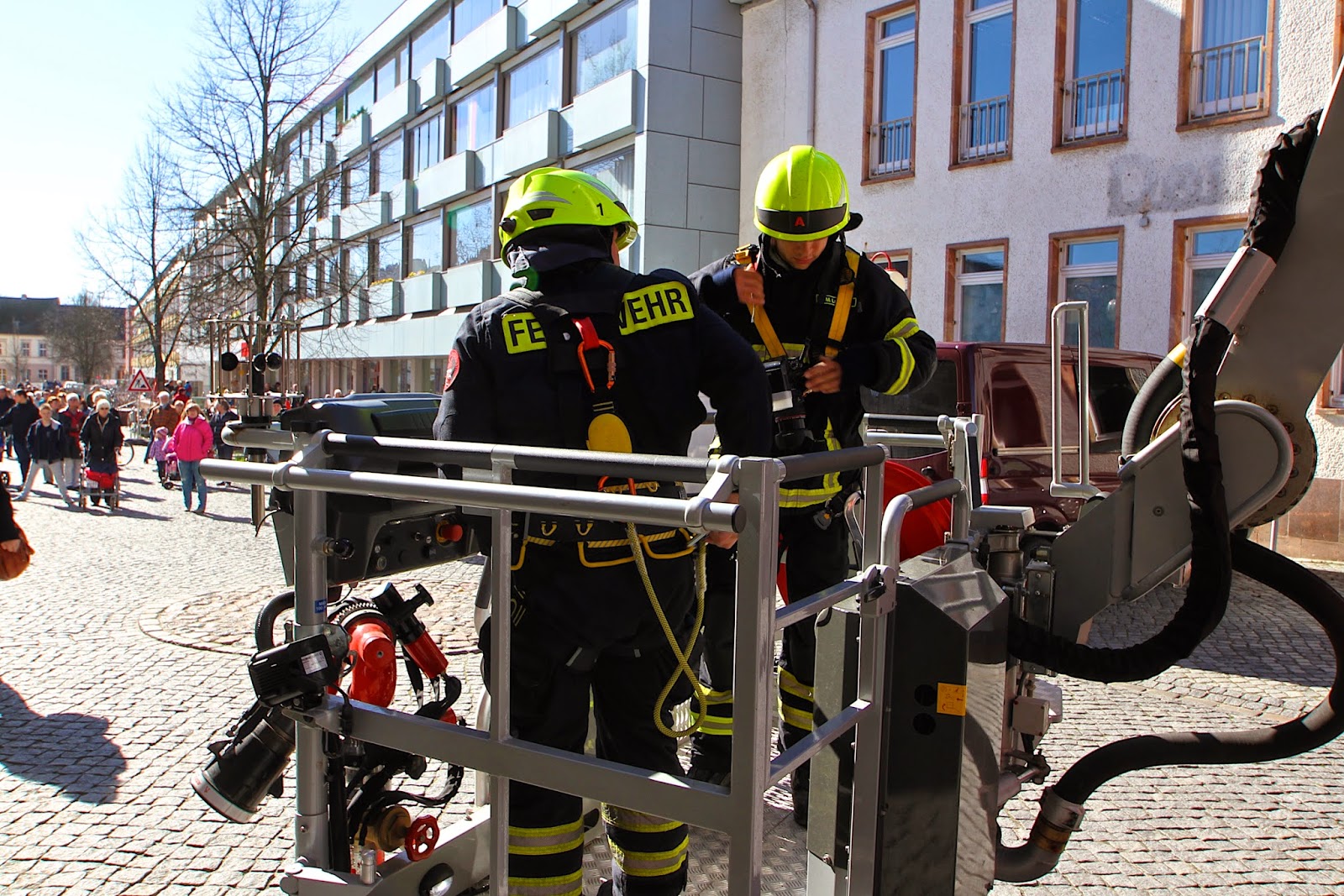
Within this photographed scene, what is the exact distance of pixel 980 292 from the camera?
1437cm

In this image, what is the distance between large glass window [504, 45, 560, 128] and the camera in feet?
75.9

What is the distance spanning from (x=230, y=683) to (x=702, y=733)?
3.36m

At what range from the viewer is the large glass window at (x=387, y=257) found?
32438mm

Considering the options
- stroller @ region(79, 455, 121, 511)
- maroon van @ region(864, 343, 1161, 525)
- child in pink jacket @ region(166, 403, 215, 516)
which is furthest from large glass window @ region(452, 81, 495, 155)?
maroon van @ region(864, 343, 1161, 525)

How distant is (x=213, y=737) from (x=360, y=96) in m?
36.2

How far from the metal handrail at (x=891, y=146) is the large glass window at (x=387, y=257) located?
20043 millimetres

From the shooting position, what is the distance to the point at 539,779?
209 centimetres

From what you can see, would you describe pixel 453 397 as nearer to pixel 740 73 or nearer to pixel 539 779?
pixel 539 779

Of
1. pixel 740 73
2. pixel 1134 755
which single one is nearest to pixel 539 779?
pixel 1134 755

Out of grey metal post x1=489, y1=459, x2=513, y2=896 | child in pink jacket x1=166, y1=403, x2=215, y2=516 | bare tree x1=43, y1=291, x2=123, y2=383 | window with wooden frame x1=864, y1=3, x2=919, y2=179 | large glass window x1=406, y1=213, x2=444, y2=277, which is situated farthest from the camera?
bare tree x1=43, y1=291, x2=123, y2=383

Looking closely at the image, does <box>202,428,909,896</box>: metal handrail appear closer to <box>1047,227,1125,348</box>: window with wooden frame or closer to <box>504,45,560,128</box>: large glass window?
<box>1047,227,1125,348</box>: window with wooden frame

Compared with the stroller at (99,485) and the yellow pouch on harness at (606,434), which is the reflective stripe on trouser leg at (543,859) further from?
the stroller at (99,485)

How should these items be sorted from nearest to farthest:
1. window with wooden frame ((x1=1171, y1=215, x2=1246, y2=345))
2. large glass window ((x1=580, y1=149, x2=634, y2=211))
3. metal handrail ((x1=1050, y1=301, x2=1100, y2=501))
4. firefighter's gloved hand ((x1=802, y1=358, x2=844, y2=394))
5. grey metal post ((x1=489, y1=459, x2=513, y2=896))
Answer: grey metal post ((x1=489, y1=459, x2=513, y2=896)), metal handrail ((x1=1050, y1=301, x2=1100, y2=501)), firefighter's gloved hand ((x1=802, y1=358, x2=844, y2=394)), window with wooden frame ((x1=1171, y1=215, x2=1246, y2=345)), large glass window ((x1=580, y1=149, x2=634, y2=211))

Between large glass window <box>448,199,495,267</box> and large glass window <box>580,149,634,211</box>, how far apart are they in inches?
251
